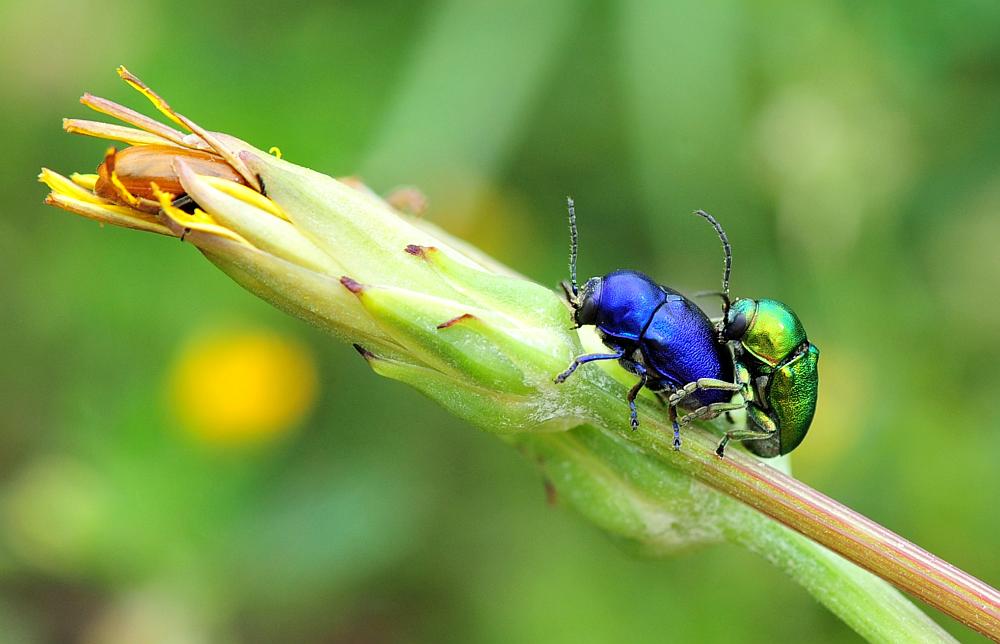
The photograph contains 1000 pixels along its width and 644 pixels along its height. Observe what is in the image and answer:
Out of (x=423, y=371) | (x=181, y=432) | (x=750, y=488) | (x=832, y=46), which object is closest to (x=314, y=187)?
(x=423, y=371)

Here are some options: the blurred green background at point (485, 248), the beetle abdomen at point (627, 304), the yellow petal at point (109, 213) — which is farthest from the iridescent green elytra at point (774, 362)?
the blurred green background at point (485, 248)

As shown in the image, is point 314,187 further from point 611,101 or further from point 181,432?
point 611,101

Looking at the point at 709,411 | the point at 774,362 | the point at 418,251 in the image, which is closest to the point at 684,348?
the point at 709,411

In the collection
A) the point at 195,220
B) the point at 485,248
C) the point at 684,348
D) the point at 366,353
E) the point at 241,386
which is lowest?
the point at 241,386

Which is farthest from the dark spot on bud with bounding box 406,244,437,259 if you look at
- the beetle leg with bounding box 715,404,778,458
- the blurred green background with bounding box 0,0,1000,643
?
the blurred green background with bounding box 0,0,1000,643

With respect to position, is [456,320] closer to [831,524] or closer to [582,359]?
[582,359]

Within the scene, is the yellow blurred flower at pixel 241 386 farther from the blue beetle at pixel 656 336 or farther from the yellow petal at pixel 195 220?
the yellow petal at pixel 195 220
